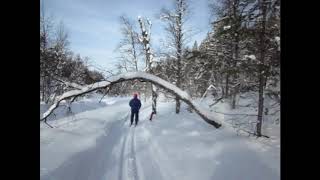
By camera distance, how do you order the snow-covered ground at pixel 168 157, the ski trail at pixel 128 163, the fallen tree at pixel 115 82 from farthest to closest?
1. the fallen tree at pixel 115 82
2. the ski trail at pixel 128 163
3. the snow-covered ground at pixel 168 157

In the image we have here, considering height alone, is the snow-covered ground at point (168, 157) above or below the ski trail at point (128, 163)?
above

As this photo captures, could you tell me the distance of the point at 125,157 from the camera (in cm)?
777

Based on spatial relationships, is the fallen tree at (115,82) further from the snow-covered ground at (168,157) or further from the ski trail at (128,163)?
the ski trail at (128,163)

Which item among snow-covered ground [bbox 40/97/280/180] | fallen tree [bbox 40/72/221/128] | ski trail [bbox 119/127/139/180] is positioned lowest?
ski trail [bbox 119/127/139/180]

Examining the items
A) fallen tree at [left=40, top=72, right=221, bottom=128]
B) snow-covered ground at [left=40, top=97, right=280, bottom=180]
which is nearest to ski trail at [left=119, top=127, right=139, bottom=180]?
snow-covered ground at [left=40, top=97, right=280, bottom=180]

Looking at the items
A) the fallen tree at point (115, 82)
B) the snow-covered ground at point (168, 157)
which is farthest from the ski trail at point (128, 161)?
the fallen tree at point (115, 82)

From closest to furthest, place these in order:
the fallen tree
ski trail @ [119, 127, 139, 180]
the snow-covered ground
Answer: the snow-covered ground < ski trail @ [119, 127, 139, 180] < the fallen tree

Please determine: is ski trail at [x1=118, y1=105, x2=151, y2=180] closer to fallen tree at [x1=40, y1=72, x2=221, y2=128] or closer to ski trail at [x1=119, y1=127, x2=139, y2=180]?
ski trail at [x1=119, y1=127, x2=139, y2=180]

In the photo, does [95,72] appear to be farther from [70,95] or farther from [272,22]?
[272,22]

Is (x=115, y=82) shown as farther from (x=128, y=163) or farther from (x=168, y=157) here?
(x=168, y=157)

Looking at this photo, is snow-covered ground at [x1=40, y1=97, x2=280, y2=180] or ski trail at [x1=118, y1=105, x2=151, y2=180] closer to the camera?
snow-covered ground at [x1=40, y1=97, x2=280, y2=180]
